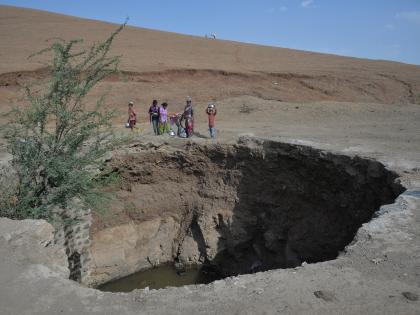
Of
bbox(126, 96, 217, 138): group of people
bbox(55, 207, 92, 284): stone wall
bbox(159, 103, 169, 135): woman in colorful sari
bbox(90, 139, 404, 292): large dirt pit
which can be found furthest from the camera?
bbox(159, 103, 169, 135): woman in colorful sari

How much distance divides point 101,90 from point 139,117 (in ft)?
12.0

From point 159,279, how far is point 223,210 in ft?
7.30

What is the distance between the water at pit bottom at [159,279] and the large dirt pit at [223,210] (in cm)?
15

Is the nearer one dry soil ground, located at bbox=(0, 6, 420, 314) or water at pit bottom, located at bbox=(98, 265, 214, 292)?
dry soil ground, located at bbox=(0, 6, 420, 314)

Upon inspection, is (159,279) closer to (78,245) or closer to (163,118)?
(78,245)

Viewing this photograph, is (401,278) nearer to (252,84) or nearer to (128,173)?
(128,173)

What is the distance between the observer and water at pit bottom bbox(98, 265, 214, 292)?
9560 mm

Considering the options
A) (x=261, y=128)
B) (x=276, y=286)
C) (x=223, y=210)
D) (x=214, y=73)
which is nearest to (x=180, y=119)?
(x=261, y=128)

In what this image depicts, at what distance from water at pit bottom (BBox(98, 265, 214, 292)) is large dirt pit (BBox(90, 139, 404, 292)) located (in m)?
0.15

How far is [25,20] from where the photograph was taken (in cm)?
3064

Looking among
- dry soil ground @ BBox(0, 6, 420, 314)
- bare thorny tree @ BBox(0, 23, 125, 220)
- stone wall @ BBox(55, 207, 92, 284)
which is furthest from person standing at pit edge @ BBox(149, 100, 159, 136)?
bare thorny tree @ BBox(0, 23, 125, 220)

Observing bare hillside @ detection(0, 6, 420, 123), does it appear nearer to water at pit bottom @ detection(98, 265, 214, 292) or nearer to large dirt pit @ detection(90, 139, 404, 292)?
large dirt pit @ detection(90, 139, 404, 292)

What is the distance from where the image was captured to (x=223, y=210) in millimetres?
10180

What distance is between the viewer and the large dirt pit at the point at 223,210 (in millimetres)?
8930
